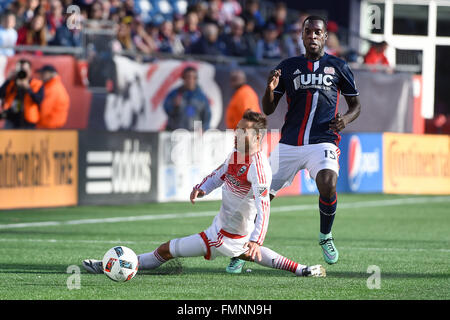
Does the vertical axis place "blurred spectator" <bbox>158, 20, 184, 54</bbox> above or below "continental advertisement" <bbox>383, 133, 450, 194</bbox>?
above

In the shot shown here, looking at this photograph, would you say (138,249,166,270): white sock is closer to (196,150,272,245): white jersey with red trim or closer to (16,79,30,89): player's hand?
(196,150,272,245): white jersey with red trim

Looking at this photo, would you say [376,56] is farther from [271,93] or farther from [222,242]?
[222,242]

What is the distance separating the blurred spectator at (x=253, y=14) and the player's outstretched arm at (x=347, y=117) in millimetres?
14730

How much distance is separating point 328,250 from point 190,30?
14189mm

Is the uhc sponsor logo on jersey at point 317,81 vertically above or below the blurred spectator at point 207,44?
below

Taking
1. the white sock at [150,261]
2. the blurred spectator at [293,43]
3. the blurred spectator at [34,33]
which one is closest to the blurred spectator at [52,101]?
the blurred spectator at [34,33]

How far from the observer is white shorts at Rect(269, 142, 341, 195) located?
9750 mm

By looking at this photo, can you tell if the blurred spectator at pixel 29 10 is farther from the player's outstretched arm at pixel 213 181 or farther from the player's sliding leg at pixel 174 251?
the player's outstretched arm at pixel 213 181

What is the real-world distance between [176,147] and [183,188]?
773 millimetres

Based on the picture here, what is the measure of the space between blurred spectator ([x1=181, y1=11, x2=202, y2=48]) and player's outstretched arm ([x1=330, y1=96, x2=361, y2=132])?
12826 mm

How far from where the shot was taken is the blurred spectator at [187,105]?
64.6 feet

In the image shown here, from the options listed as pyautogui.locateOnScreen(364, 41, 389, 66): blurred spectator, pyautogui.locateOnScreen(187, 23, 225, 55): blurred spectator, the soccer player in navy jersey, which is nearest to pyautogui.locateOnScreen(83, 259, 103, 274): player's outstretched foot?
the soccer player in navy jersey

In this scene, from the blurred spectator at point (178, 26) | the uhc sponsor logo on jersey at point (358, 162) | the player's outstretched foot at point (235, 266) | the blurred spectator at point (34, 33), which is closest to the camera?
the player's outstretched foot at point (235, 266)

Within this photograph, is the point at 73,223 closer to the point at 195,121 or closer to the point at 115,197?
the point at 115,197
